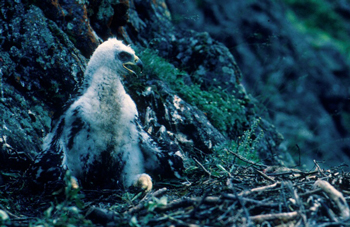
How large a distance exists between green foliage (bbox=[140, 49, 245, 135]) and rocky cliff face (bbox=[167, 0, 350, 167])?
7.45 feet

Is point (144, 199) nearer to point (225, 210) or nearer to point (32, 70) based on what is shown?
point (225, 210)

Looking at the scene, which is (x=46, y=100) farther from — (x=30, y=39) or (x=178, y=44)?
(x=178, y=44)

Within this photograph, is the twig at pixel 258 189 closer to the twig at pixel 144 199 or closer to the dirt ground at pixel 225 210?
the dirt ground at pixel 225 210

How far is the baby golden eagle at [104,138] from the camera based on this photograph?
316 centimetres

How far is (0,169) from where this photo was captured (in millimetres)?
3336

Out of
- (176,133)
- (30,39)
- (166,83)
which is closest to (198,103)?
(166,83)

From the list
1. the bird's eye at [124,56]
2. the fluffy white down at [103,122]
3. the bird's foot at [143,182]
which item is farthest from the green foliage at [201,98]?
the bird's foot at [143,182]

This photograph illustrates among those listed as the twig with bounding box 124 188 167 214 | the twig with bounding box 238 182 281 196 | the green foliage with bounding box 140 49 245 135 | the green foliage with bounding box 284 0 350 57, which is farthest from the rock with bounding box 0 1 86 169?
the green foliage with bounding box 284 0 350 57

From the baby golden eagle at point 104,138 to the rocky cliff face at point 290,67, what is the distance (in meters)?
4.53

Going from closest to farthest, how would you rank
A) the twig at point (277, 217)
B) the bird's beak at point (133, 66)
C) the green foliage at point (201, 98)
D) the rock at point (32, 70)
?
1. the twig at point (277, 217)
2. the bird's beak at point (133, 66)
3. the rock at point (32, 70)
4. the green foliage at point (201, 98)

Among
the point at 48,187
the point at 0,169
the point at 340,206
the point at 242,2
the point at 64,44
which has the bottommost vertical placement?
the point at 340,206

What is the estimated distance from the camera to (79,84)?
395 cm

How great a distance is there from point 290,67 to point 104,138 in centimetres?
816

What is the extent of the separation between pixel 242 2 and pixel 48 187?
850cm
